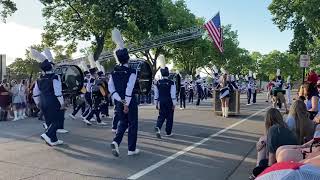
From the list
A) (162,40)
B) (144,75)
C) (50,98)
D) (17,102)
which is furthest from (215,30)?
(50,98)

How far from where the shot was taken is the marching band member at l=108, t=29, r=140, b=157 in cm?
988

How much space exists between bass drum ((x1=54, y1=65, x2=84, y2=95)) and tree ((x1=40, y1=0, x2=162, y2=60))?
20.5 m

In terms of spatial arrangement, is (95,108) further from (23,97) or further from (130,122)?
(130,122)

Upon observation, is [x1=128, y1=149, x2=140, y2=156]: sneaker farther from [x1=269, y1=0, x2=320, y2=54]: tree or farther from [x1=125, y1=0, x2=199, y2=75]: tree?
[x1=125, y1=0, x2=199, y2=75]: tree

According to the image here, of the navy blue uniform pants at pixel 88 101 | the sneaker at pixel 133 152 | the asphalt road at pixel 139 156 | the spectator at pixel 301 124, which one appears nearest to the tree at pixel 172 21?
the navy blue uniform pants at pixel 88 101

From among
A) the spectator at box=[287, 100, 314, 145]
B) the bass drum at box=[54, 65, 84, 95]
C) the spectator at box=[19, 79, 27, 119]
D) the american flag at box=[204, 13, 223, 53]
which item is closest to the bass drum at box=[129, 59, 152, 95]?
→ the bass drum at box=[54, 65, 84, 95]

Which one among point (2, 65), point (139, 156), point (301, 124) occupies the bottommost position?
point (139, 156)

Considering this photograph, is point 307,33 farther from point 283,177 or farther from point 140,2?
point 283,177

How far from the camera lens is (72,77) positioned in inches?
771

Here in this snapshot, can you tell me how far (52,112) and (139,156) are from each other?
9.57 feet

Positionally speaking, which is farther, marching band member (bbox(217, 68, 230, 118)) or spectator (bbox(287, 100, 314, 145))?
marching band member (bbox(217, 68, 230, 118))

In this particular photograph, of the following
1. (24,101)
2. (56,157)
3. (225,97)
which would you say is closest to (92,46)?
(24,101)

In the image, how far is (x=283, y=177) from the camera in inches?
85.4

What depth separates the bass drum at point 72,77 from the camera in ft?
63.4
